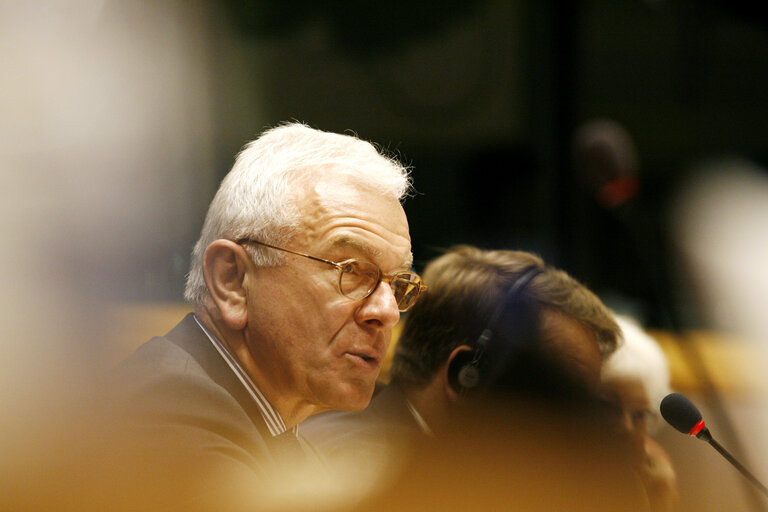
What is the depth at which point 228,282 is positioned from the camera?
1381 mm

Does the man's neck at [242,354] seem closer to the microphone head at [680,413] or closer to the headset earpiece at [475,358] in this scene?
the headset earpiece at [475,358]

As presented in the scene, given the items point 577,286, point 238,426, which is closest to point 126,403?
point 238,426

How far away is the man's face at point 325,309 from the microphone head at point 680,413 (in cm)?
59

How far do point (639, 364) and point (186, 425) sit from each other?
96cm

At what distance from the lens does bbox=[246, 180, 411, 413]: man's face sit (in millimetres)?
1373

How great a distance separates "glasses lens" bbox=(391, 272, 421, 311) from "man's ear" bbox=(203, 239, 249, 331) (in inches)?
10.5

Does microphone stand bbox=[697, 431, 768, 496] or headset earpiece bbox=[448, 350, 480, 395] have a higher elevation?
headset earpiece bbox=[448, 350, 480, 395]

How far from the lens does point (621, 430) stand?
1.73 metres

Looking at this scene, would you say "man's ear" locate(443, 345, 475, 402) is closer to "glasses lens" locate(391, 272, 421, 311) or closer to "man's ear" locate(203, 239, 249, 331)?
"glasses lens" locate(391, 272, 421, 311)

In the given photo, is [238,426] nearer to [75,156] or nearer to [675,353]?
[75,156]

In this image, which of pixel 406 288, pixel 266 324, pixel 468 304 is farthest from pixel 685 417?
pixel 266 324

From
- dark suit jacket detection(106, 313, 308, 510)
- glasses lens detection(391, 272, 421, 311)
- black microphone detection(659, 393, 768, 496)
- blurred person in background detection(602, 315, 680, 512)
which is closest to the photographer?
dark suit jacket detection(106, 313, 308, 510)

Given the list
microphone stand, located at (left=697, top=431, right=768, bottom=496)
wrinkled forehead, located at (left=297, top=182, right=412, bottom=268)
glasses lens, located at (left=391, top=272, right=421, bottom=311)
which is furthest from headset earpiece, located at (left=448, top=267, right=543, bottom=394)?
microphone stand, located at (left=697, top=431, right=768, bottom=496)

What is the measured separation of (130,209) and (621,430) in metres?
1.08
